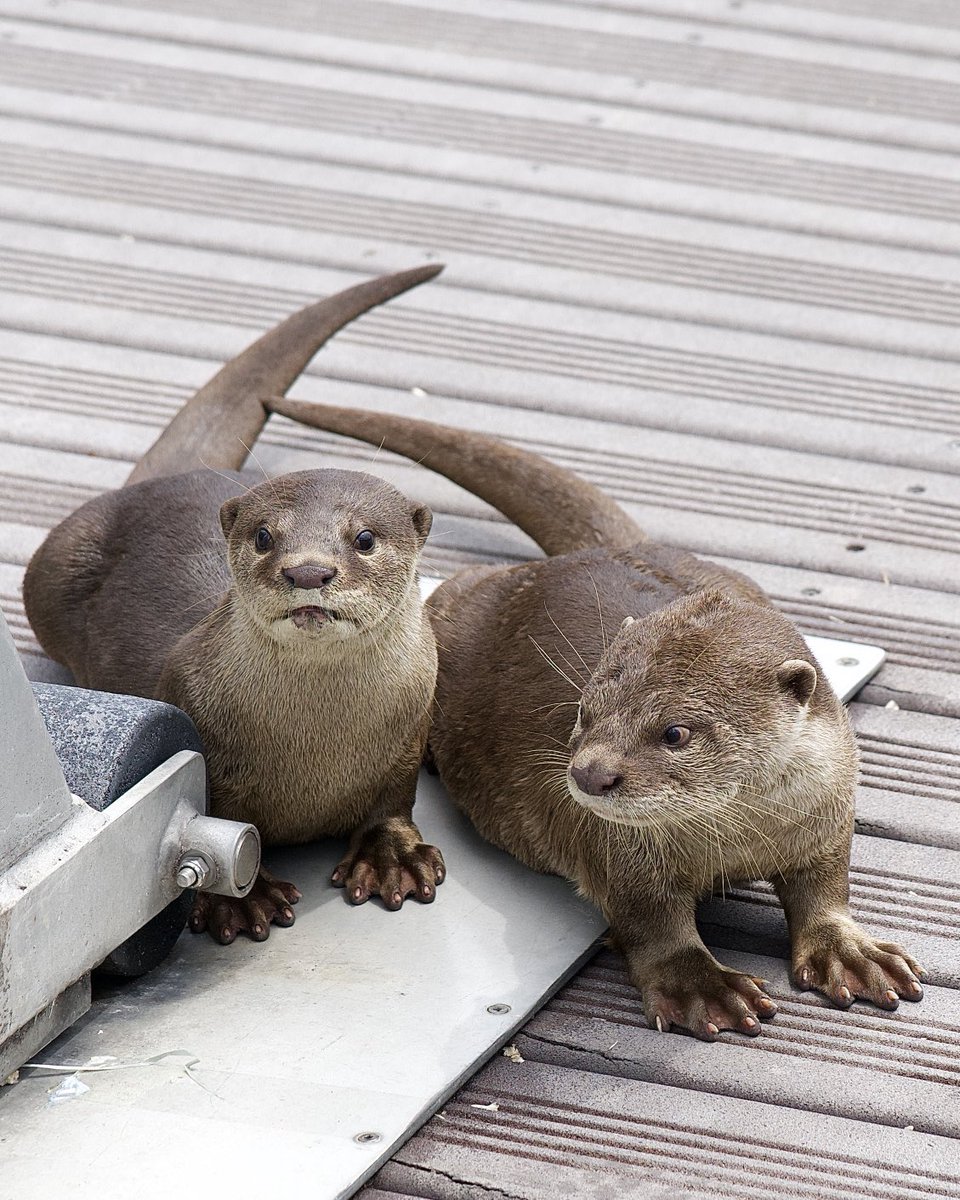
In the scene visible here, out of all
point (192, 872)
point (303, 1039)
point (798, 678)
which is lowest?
point (303, 1039)

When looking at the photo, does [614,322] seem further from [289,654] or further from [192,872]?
[192,872]

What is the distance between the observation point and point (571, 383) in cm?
354

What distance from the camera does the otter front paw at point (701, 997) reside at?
209cm

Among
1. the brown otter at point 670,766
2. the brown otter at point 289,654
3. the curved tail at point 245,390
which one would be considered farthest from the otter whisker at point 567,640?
the curved tail at point 245,390

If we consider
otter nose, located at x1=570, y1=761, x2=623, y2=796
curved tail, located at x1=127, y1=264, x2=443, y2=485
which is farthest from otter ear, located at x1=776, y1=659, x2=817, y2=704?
curved tail, located at x1=127, y1=264, x2=443, y2=485

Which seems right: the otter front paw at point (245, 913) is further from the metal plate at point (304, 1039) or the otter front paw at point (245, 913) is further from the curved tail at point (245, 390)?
the curved tail at point (245, 390)

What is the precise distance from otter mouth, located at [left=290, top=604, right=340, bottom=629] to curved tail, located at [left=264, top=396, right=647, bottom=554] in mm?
717

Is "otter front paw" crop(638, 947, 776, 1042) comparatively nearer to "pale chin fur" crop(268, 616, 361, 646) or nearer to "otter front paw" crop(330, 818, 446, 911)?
"otter front paw" crop(330, 818, 446, 911)

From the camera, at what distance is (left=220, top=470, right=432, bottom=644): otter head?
2.12 metres

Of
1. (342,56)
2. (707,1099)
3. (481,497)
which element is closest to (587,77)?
(342,56)

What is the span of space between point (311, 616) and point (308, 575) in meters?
→ 0.06

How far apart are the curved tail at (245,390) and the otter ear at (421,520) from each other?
2.10 ft

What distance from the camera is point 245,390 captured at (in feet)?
9.96

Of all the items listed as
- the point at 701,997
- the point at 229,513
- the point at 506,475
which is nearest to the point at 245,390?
the point at 506,475
